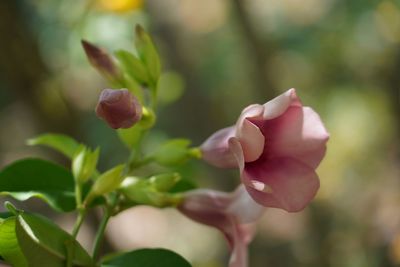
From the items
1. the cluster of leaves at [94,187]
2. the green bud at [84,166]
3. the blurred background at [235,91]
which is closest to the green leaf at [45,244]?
the cluster of leaves at [94,187]

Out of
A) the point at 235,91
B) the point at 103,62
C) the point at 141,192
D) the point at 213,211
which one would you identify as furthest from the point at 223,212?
the point at 235,91

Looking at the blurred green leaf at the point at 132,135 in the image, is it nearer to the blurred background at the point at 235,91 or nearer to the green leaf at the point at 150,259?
the green leaf at the point at 150,259

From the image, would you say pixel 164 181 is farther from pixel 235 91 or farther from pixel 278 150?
pixel 235 91

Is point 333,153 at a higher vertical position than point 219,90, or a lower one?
lower

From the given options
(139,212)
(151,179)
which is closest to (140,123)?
(151,179)

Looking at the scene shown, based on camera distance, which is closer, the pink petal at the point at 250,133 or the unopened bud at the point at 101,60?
the pink petal at the point at 250,133

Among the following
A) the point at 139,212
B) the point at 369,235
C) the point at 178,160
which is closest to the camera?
the point at 178,160

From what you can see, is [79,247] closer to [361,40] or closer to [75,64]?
[75,64]
